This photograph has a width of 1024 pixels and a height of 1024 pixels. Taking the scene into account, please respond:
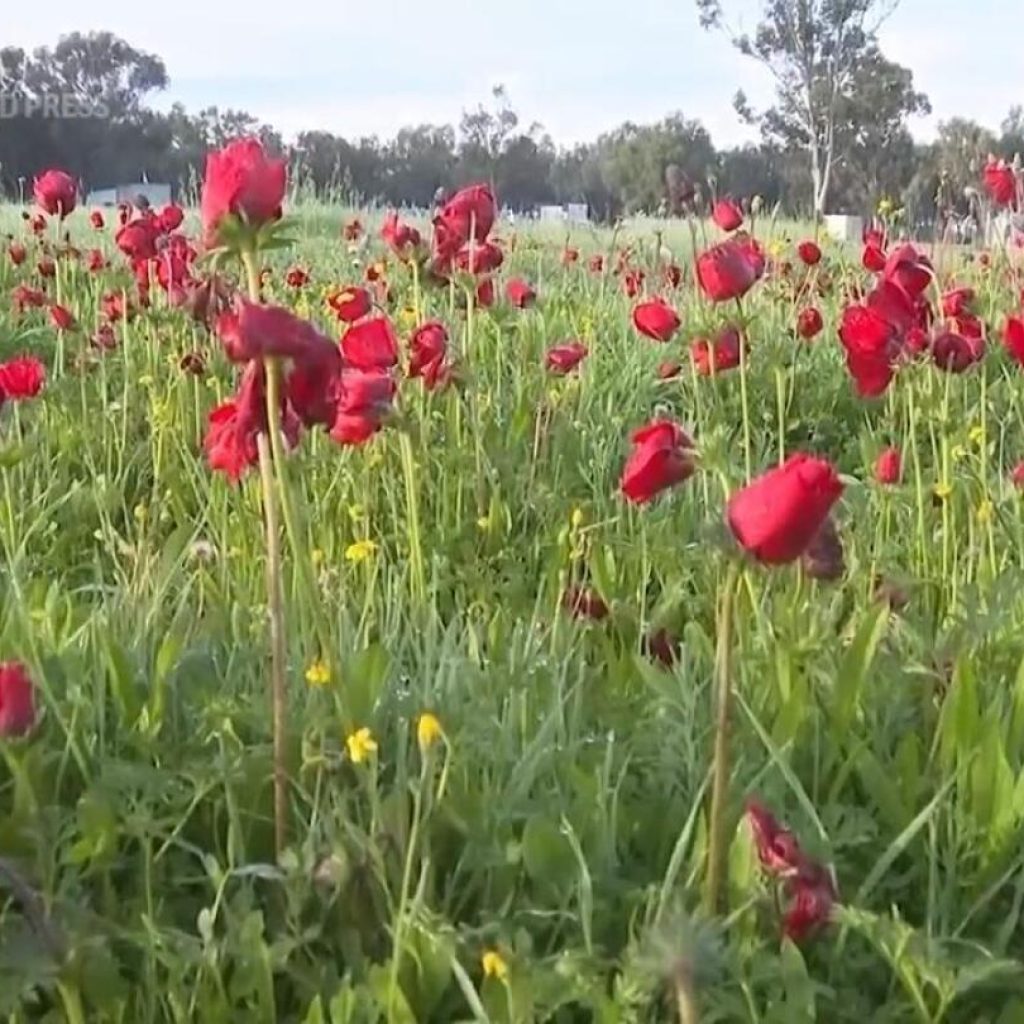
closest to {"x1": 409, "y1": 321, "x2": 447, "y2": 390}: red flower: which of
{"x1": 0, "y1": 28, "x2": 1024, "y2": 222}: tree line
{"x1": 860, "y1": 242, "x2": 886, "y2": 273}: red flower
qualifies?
{"x1": 860, "y1": 242, "x2": 886, "y2": 273}: red flower

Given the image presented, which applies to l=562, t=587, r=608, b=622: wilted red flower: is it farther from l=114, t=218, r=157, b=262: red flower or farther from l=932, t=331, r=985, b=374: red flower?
l=114, t=218, r=157, b=262: red flower

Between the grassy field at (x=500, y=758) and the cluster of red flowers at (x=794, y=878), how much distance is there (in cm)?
2

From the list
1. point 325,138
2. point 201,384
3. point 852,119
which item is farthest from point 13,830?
point 852,119

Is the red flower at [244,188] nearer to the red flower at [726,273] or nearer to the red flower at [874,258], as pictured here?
the red flower at [726,273]

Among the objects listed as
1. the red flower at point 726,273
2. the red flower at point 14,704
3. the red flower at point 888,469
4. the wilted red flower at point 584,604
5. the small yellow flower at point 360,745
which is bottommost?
the wilted red flower at point 584,604

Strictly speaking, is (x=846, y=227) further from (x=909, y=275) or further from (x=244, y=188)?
(x=244, y=188)

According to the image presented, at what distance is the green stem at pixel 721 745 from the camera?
3.27 ft

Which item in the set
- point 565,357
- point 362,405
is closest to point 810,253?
point 565,357

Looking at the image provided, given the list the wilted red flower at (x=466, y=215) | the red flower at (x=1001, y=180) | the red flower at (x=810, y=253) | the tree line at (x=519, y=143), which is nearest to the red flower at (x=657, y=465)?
the wilted red flower at (x=466, y=215)

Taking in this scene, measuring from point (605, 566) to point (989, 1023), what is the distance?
100cm

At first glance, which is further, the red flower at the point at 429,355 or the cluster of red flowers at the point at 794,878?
the red flower at the point at 429,355

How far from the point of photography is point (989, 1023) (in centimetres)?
110

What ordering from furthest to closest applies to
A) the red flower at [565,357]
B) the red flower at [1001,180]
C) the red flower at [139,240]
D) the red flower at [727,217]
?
the red flower at [727,217], the red flower at [1001,180], the red flower at [139,240], the red flower at [565,357]

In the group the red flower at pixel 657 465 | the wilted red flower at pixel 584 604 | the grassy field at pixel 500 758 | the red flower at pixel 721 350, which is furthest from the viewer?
the red flower at pixel 721 350
